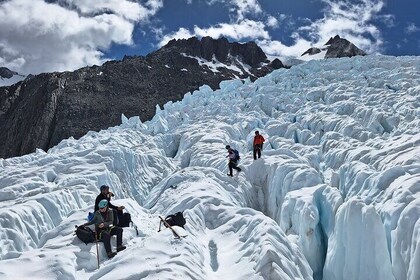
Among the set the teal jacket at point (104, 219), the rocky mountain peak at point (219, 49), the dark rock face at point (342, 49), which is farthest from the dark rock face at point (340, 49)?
the teal jacket at point (104, 219)

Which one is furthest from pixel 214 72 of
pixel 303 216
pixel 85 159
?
pixel 303 216

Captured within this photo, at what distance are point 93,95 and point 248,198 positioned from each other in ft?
188

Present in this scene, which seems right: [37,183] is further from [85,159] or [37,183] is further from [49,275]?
[49,275]

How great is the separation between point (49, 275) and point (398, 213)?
8142mm

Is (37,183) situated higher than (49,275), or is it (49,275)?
(37,183)

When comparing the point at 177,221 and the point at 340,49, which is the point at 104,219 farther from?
the point at 340,49

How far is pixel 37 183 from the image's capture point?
15508 millimetres

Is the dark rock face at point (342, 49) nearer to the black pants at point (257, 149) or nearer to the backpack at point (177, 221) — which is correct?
the black pants at point (257, 149)

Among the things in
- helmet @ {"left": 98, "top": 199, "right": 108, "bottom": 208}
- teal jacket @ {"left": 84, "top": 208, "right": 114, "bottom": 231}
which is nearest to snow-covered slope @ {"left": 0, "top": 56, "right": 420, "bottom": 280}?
teal jacket @ {"left": 84, "top": 208, "right": 114, "bottom": 231}

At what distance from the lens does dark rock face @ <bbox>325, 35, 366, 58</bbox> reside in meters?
92.3

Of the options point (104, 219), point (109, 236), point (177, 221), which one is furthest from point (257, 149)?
point (109, 236)

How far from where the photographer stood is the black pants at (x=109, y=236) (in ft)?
27.9

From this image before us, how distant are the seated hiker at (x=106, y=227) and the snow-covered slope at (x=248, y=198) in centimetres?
28

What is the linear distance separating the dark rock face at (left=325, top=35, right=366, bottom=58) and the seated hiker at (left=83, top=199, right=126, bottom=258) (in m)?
89.4
